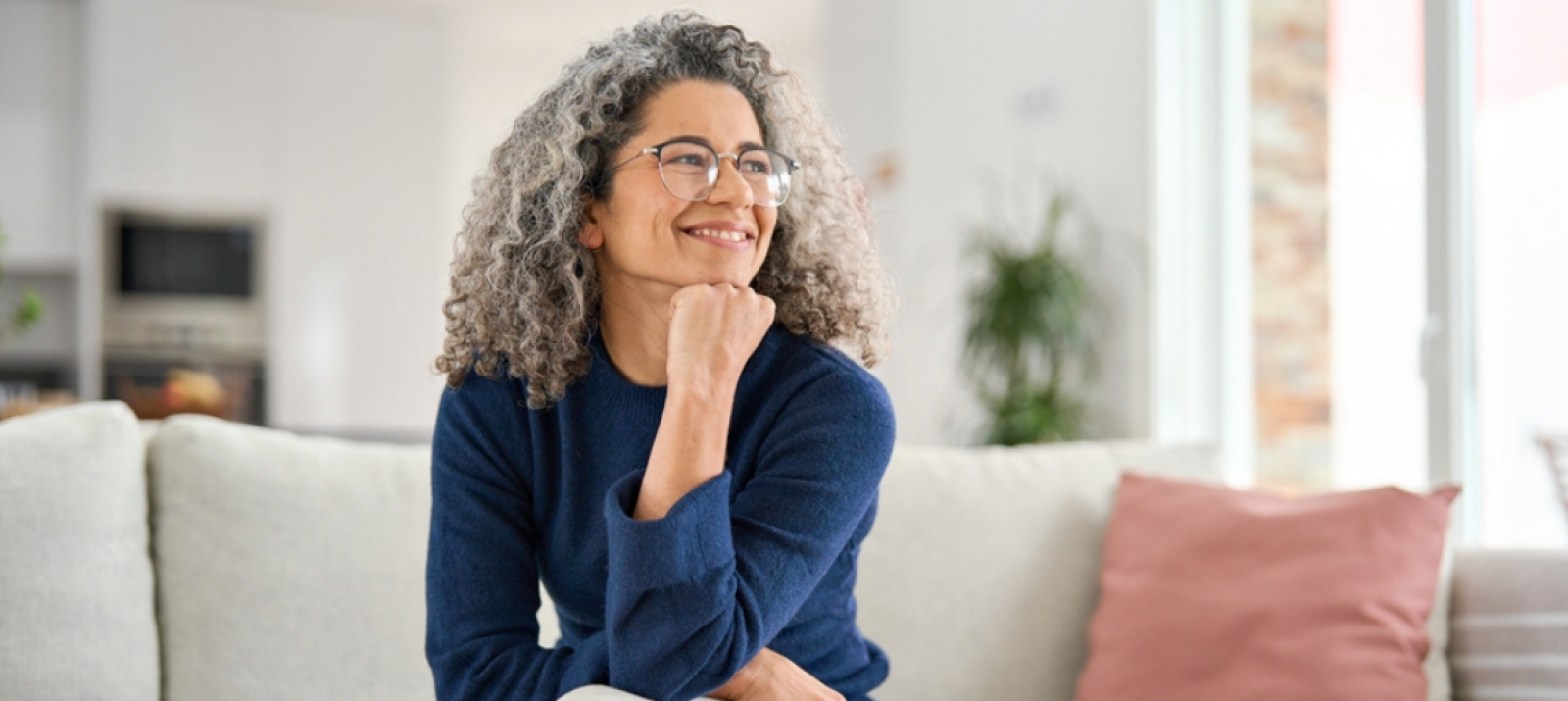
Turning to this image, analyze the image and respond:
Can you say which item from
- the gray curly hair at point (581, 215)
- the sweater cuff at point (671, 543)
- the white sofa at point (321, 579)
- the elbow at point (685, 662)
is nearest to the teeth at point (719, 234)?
the gray curly hair at point (581, 215)

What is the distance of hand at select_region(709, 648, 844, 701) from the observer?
4.25 ft

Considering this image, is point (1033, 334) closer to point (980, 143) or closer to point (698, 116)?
point (980, 143)

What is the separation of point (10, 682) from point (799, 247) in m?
1.09

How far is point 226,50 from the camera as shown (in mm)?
6516

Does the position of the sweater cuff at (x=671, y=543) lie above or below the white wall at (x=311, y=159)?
below

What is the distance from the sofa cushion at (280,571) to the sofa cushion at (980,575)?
0.68 meters

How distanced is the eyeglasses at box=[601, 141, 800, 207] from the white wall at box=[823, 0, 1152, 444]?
8.47 feet

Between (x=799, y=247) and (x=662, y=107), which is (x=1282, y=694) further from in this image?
(x=662, y=107)

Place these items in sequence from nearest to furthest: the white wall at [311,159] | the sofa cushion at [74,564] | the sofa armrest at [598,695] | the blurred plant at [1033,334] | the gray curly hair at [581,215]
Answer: the sofa armrest at [598,695] → the gray curly hair at [581,215] → the sofa cushion at [74,564] → the blurred plant at [1033,334] → the white wall at [311,159]

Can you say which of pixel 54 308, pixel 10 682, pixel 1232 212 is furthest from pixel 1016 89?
pixel 54 308

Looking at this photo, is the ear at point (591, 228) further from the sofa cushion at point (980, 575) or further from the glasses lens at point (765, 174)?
the sofa cushion at point (980, 575)

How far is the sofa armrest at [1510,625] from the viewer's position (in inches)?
70.7

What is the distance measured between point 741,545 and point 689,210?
35 cm

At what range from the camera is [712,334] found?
132cm
